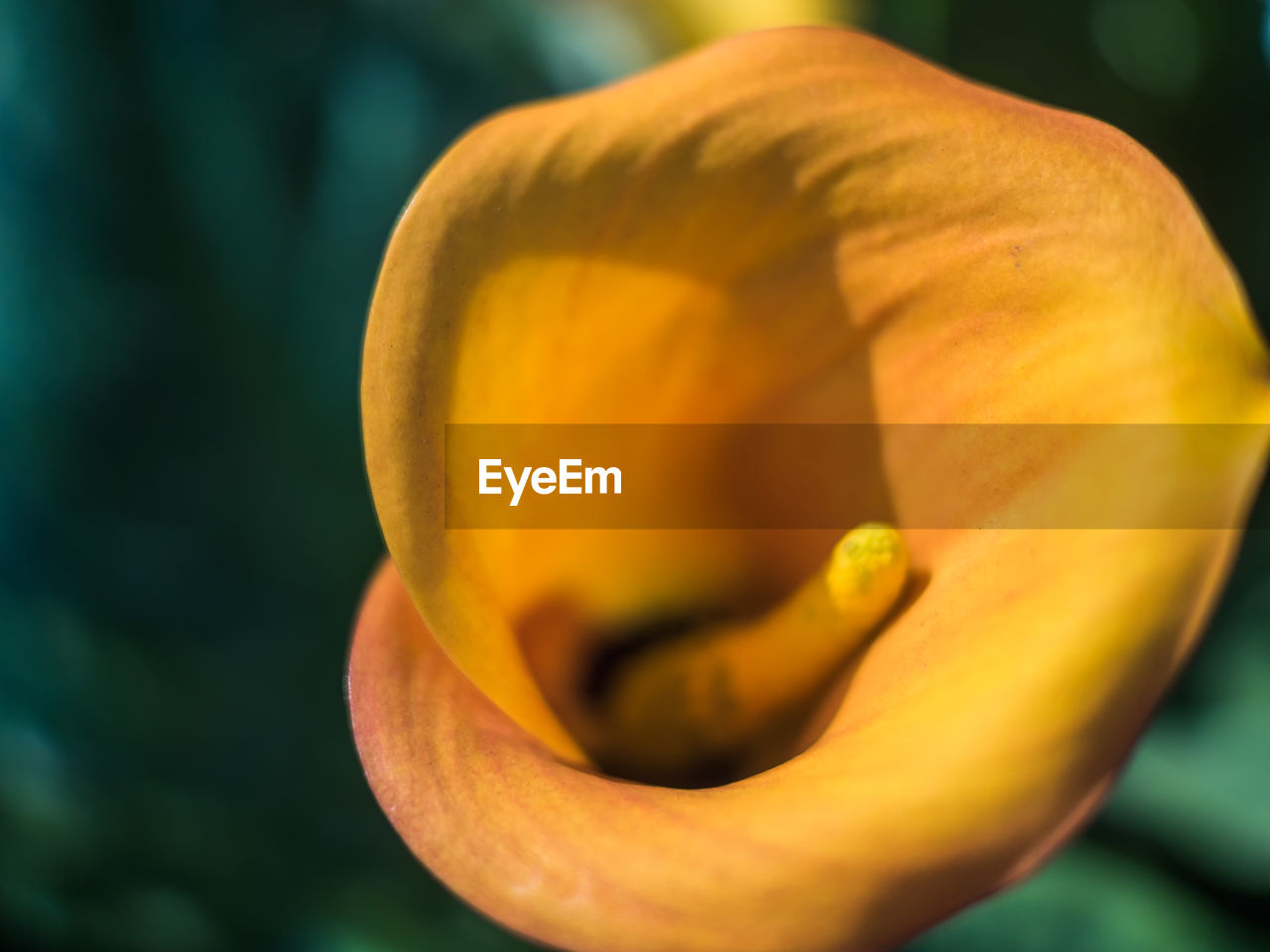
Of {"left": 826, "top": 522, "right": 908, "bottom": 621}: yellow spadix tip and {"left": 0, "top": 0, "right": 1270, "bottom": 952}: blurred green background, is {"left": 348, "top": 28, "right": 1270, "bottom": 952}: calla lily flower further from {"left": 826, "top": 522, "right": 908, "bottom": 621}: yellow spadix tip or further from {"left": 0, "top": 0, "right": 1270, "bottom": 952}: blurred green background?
{"left": 0, "top": 0, "right": 1270, "bottom": 952}: blurred green background

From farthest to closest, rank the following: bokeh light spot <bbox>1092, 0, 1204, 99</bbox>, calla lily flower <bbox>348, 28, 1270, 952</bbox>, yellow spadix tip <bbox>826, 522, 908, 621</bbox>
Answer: bokeh light spot <bbox>1092, 0, 1204, 99</bbox> → yellow spadix tip <bbox>826, 522, 908, 621</bbox> → calla lily flower <bbox>348, 28, 1270, 952</bbox>

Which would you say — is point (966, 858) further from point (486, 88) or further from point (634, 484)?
point (486, 88)

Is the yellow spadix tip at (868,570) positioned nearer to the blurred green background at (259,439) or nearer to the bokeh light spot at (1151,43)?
the blurred green background at (259,439)

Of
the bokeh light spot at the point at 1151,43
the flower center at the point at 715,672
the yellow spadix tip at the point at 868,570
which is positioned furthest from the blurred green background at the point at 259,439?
the yellow spadix tip at the point at 868,570

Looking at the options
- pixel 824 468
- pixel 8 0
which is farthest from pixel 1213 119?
pixel 8 0

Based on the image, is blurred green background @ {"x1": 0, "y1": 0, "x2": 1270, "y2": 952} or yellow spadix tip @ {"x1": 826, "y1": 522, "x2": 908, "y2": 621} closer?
yellow spadix tip @ {"x1": 826, "y1": 522, "x2": 908, "y2": 621}

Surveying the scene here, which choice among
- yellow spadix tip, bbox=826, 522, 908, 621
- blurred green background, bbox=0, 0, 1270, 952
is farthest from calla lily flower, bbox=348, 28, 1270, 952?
blurred green background, bbox=0, 0, 1270, 952
